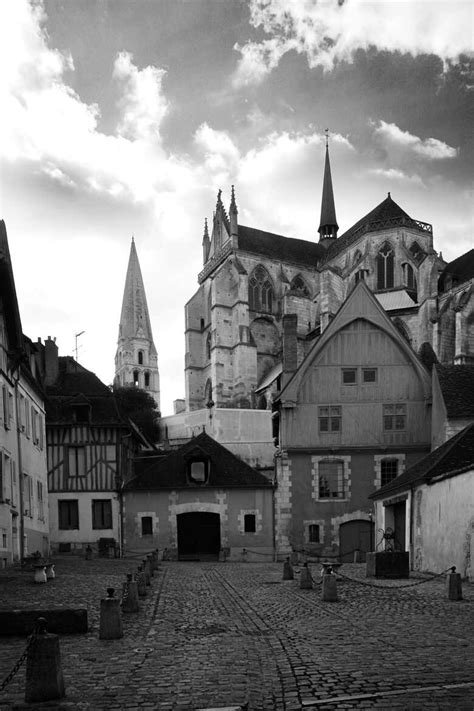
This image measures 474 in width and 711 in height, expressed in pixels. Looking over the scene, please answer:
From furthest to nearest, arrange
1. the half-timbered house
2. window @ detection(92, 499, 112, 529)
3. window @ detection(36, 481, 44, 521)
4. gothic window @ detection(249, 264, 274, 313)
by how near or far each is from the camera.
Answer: gothic window @ detection(249, 264, 274, 313) < window @ detection(92, 499, 112, 529) < the half-timbered house < window @ detection(36, 481, 44, 521)

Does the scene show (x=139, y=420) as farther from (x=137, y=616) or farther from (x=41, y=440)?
(x=137, y=616)

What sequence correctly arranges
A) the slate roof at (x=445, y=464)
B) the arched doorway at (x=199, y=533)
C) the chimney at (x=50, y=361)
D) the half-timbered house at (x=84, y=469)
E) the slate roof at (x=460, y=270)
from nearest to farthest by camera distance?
the slate roof at (x=445, y=464) → the arched doorway at (x=199, y=533) → the half-timbered house at (x=84, y=469) → the chimney at (x=50, y=361) → the slate roof at (x=460, y=270)

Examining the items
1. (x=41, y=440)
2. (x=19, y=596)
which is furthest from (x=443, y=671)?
(x=41, y=440)

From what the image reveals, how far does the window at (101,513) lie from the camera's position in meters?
32.9

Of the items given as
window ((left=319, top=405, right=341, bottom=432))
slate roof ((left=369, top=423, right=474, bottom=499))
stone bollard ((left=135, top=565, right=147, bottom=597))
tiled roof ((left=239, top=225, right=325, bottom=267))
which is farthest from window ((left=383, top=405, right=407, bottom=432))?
tiled roof ((left=239, top=225, right=325, bottom=267))

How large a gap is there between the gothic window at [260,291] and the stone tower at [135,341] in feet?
125

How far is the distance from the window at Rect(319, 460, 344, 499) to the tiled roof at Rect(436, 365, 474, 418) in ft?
18.7

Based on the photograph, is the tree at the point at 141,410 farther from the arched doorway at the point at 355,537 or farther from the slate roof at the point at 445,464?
the slate roof at the point at 445,464

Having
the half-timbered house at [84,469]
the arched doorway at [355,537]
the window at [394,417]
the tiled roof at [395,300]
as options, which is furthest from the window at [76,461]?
the tiled roof at [395,300]

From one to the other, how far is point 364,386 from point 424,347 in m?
21.6

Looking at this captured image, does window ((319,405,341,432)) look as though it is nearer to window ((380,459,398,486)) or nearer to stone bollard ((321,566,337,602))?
window ((380,459,398,486))

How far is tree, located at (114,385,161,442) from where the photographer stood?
60.0 meters

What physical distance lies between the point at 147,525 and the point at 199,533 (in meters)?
2.29

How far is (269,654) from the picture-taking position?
7715 millimetres
